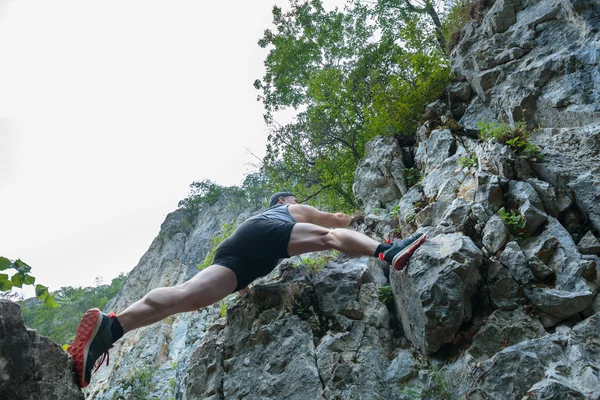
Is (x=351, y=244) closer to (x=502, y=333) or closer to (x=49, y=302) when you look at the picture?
(x=502, y=333)

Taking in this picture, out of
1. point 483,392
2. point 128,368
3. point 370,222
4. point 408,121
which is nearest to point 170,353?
point 128,368

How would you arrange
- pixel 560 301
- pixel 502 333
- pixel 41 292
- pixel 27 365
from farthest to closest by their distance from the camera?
pixel 502 333
pixel 560 301
pixel 27 365
pixel 41 292

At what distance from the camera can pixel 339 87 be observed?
11.9 m

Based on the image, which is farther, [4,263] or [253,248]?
[253,248]

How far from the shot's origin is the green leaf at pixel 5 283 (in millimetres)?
1986

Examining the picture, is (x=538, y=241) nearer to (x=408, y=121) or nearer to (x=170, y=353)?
(x=408, y=121)

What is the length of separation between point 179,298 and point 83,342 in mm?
1028

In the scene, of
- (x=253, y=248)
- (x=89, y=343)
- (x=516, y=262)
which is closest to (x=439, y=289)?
(x=516, y=262)

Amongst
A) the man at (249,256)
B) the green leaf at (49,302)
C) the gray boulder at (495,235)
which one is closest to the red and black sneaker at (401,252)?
the man at (249,256)

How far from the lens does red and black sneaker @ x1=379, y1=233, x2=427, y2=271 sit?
14.7 feet

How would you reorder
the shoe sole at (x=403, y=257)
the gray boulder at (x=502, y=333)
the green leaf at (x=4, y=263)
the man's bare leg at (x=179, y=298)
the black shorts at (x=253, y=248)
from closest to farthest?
the green leaf at (x=4, y=263) → the gray boulder at (x=502, y=333) → the man's bare leg at (x=179, y=298) → the shoe sole at (x=403, y=257) → the black shorts at (x=253, y=248)

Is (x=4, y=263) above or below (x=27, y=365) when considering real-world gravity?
above

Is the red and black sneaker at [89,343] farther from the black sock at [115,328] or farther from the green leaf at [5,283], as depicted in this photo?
the green leaf at [5,283]

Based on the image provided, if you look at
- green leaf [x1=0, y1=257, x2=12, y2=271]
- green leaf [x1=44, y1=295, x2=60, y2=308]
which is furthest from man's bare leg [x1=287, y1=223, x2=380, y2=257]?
green leaf [x1=0, y1=257, x2=12, y2=271]
